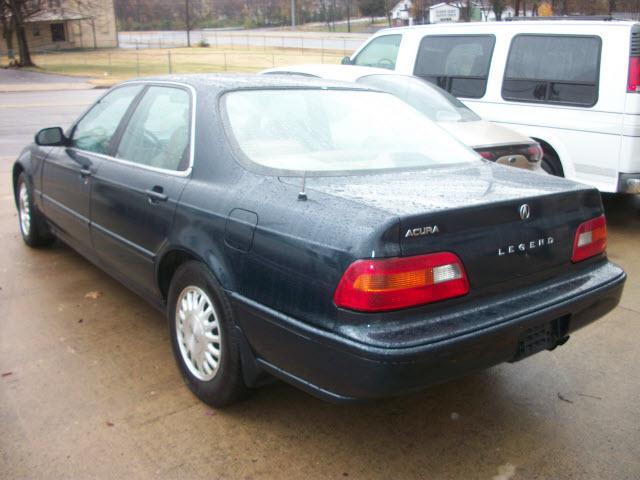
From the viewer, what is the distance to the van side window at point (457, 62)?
24.6ft

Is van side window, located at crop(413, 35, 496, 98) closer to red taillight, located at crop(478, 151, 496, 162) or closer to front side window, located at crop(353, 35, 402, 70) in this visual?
front side window, located at crop(353, 35, 402, 70)

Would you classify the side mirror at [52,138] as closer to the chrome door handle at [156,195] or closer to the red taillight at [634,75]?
the chrome door handle at [156,195]

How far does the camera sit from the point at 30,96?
25.1 meters

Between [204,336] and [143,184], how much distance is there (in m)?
1.00

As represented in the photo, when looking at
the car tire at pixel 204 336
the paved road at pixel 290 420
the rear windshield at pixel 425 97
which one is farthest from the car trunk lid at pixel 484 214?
the rear windshield at pixel 425 97

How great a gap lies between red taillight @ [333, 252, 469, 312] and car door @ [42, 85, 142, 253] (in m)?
2.40

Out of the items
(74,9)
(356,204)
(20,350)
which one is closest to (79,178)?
(20,350)

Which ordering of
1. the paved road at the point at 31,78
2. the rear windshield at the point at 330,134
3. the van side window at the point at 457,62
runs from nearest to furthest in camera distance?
the rear windshield at the point at 330,134 < the van side window at the point at 457,62 < the paved road at the point at 31,78

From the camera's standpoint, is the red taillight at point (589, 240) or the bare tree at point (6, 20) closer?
the red taillight at point (589, 240)

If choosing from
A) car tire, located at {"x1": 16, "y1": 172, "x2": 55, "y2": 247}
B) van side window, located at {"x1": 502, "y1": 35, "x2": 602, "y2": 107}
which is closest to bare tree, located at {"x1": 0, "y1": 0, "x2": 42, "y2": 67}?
car tire, located at {"x1": 16, "y1": 172, "x2": 55, "y2": 247}

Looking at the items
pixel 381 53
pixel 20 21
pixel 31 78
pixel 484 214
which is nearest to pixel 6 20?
pixel 20 21

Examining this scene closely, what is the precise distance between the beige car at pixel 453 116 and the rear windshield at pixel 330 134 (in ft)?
5.47

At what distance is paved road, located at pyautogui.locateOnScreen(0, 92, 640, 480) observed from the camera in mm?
2840

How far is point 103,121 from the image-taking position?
178 inches
